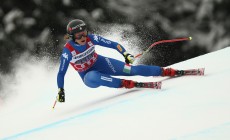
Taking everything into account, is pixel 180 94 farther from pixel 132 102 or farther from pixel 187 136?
pixel 187 136

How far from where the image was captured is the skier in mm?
3543

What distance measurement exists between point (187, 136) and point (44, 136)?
1.24m

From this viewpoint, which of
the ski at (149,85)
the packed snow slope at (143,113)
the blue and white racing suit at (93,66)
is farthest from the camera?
the blue and white racing suit at (93,66)

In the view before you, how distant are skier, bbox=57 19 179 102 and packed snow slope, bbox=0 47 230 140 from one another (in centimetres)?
16

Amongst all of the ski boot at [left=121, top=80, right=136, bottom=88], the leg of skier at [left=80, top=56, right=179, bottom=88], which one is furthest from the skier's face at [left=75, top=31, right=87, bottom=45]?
the ski boot at [left=121, top=80, right=136, bottom=88]

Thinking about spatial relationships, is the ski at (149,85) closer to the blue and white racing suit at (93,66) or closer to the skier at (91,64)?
the skier at (91,64)

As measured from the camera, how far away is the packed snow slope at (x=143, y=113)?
7.39 ft

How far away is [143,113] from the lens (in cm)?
276

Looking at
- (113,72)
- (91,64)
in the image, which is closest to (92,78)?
(91,64)

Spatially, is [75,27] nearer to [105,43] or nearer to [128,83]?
[105,43]

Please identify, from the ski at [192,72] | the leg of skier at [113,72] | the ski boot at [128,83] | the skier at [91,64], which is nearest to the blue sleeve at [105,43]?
the skier at [91,64]

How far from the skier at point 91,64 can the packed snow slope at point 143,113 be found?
0.16m

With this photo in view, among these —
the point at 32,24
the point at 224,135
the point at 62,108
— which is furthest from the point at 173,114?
the point at 32,24

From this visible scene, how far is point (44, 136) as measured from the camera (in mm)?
2949
